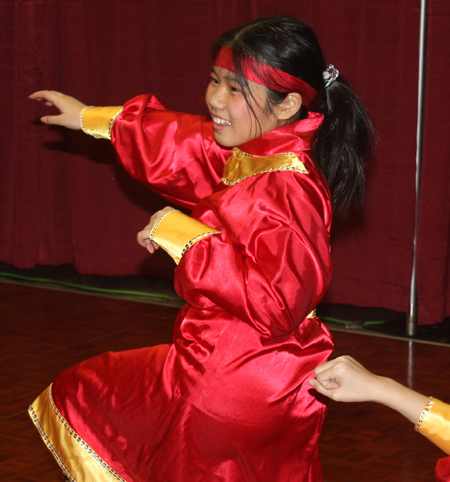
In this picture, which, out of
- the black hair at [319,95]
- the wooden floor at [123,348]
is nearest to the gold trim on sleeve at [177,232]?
the black hair at [319,95]

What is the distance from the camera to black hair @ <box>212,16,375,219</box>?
164 cm

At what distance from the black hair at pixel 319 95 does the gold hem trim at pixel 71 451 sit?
763 millimetres

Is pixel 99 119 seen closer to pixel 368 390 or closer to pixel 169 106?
pixel 368 390

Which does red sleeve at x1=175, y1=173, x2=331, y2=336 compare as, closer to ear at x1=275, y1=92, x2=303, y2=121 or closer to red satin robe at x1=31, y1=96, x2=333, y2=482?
red satin robe at x1=31, y1=96, x2=333, y2=482

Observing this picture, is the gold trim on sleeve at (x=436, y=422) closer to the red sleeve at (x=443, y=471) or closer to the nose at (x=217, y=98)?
the red sleeve at (x=443, y=471)

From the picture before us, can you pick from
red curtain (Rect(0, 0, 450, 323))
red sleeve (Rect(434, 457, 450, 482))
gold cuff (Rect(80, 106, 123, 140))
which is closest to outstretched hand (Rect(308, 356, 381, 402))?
red sleeve (Rect(434, 457, 450, 482))

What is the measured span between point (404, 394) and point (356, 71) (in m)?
2.12

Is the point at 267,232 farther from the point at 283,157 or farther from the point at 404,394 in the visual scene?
the point at 404,394

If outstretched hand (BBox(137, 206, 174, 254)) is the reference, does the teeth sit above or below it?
above

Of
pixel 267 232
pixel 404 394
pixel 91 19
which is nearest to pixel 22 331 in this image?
pixel 91 19

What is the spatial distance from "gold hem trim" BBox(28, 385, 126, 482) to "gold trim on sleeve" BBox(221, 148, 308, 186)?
619 mm

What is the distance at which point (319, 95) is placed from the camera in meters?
1.75

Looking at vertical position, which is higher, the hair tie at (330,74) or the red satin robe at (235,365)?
the hair tie at (330,74)

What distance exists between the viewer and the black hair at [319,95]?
64.4 inches
